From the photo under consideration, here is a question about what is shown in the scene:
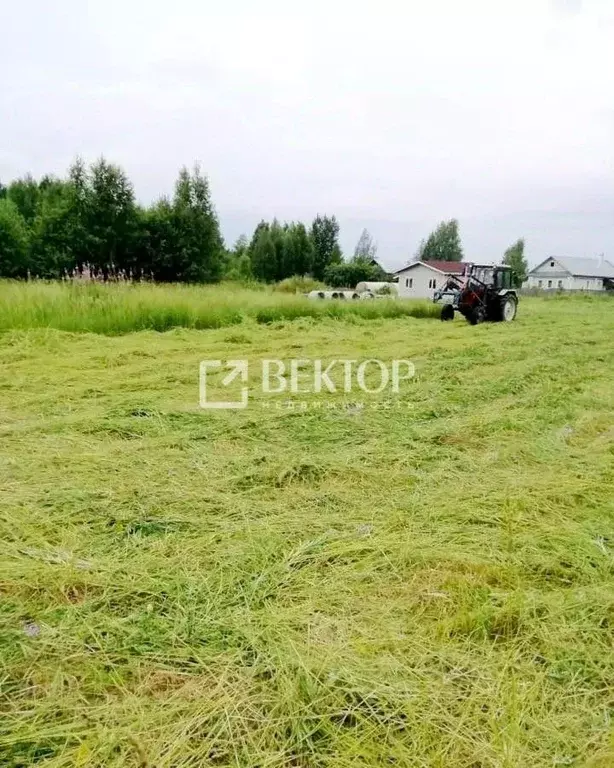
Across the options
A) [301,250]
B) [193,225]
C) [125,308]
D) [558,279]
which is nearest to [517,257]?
[558,279]

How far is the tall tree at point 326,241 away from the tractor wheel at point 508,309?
27.9m

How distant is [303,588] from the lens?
1785 mm

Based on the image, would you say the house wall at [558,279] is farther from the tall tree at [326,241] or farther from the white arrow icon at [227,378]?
the white arrow icon at [227,378]

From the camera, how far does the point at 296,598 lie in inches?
68.1

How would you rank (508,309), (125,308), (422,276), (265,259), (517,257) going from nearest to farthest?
(125,308)
(508,309)
(265,259)
(422,276)
(517,257)

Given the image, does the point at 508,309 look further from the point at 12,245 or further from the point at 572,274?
the point at 572,274

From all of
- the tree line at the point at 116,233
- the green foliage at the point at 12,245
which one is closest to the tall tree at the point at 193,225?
the tree line at the point at 116,233

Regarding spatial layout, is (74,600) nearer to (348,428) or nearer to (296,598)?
(296,598)

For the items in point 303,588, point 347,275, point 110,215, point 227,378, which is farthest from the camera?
point 347,275

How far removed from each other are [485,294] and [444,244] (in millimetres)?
46242

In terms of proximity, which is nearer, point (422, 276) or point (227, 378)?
point (227, 378)

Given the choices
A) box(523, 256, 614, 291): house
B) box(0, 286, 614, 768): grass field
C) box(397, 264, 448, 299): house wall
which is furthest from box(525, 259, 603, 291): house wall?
box(0, 286, 614, 768): grass field

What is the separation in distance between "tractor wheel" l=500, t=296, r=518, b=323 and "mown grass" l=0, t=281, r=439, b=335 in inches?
145

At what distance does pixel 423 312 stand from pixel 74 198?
1740 centimetres
